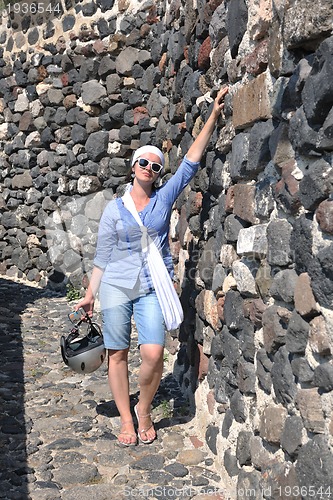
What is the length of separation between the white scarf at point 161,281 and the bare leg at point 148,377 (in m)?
0.15

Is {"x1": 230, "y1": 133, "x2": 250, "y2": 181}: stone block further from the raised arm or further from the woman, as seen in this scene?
the woman

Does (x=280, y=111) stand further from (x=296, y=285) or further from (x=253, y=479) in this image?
(x=253, y=479)

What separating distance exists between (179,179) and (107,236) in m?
0.47

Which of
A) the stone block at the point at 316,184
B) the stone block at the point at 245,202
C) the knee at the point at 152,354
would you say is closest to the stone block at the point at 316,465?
the stone block at the point at 316,184

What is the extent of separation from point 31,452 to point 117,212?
1292 millimetres

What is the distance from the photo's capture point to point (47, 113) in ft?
22.4

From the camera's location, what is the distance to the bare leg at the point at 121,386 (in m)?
3.32

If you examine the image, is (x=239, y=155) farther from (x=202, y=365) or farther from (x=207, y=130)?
(x=202, y=365)

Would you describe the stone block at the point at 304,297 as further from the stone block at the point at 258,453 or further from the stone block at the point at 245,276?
the stone block at the point at 258,453

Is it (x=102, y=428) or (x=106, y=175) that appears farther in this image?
(x=106, y=175)

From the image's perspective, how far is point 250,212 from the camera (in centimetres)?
250

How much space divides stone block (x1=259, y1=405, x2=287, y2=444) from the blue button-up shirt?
110cm

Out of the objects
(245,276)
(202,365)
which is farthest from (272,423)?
(202,365)

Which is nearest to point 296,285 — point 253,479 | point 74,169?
point 253,479
